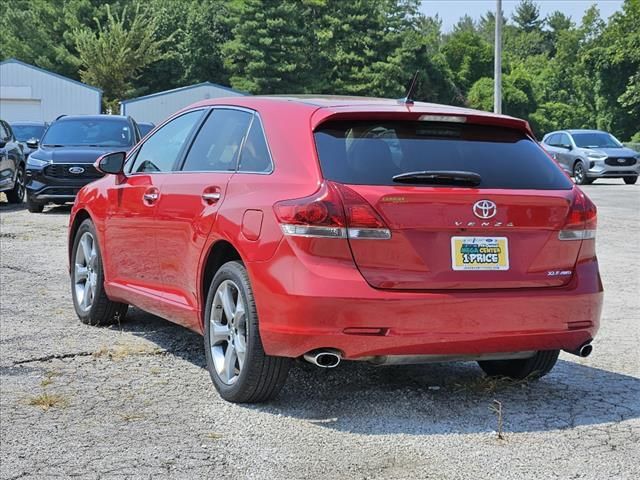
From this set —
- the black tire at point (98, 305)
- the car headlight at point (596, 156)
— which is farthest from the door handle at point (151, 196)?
the car headlight at point (596, 156)

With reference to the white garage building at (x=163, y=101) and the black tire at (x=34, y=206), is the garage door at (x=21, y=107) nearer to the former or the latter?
the white garage building at (x=163, y=101)

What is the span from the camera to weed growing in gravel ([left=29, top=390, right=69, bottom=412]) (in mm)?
5043

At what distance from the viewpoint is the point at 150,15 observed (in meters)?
76.3

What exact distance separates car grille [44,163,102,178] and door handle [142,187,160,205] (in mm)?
10256

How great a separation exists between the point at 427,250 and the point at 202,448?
1420 mm

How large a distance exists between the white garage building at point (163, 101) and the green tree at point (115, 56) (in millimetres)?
8576

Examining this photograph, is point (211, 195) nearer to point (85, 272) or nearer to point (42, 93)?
point (85, 272)

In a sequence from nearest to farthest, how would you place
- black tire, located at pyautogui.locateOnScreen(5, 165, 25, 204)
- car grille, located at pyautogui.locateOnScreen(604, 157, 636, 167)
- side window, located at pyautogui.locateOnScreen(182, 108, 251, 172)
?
side window, located at pyautogui.locateOnScreen(182, 108, 251, 172) → black tire, located at pyautogui.locateOnScreen(5, 165, 25, 204) → car grille, located at pyautogui.locateOnScreen(604, 157, 636, 167)

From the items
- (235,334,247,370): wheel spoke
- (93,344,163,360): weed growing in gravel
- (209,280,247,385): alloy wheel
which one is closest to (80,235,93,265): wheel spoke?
(93,344,163,360): weed growing in gravel

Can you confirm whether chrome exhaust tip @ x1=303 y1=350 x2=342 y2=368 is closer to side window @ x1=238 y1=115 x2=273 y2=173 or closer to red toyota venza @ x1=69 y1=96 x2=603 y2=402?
red toyota venza @ x1=69 y1=96 x2=603 y2=402

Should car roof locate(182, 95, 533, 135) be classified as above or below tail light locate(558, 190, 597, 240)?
above

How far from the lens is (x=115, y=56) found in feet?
211

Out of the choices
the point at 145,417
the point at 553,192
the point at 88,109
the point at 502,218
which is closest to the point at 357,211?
the point at 502,218

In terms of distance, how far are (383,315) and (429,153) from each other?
0.92 m
